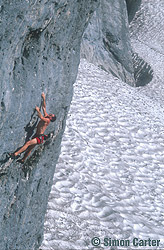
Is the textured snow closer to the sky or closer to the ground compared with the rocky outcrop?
closer to the ground

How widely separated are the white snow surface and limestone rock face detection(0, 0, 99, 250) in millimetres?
934

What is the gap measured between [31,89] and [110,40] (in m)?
12.4

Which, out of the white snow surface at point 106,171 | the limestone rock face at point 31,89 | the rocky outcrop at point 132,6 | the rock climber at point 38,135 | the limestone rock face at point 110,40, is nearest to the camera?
the limestone rock face at point 31,89

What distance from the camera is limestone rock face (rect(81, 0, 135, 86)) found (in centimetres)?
1352

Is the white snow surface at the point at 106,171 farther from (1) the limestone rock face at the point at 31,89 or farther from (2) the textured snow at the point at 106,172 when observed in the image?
(1) the limestone rock face at the point at 31,89

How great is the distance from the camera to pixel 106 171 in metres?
6.66

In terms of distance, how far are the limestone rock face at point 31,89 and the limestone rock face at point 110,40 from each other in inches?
380

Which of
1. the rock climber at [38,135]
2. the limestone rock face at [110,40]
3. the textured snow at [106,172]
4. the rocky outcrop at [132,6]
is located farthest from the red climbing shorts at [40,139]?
the rocky outcrop at [132,6]

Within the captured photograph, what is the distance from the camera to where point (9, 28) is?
8.06 ft

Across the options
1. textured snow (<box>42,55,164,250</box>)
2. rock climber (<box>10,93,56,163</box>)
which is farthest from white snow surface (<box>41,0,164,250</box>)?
rock climber (<box>10,93,56,163</box>)

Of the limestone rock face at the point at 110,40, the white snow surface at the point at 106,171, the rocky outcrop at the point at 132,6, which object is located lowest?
the white snow surface at the point at 106,171

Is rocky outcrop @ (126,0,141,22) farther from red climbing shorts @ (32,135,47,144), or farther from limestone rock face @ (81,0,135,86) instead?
red climbing shorts @ (32,135,47,144)

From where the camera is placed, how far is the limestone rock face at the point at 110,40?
13.5m

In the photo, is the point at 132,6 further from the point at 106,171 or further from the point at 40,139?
the point at 40,139
